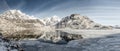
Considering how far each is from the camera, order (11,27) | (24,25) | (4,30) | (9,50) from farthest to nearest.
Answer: (24,25) → (11,27) → (4,30) → (9,50)

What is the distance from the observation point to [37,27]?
221ft

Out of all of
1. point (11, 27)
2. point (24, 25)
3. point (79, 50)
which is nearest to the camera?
point (79, 50)

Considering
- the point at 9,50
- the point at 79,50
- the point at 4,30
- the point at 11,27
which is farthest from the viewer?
the point at 11,27

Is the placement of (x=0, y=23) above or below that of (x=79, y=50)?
above

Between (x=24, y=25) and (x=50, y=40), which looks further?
(x=24, y=25)

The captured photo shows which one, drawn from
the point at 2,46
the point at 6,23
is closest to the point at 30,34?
the point at 6,23

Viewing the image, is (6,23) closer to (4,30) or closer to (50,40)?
(4,30)

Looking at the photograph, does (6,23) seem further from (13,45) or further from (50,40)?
(13,45)

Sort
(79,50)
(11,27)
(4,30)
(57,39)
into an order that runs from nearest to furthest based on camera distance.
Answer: (79,50) < (57,39) < (4,30) < (11,27)

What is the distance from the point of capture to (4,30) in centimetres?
5288

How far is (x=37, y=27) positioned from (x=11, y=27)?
11.6 metres

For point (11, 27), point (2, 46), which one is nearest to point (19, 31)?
point (11, 27)

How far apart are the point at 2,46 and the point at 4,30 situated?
42593 millimetres

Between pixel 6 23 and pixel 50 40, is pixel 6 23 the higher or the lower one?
the higher one
